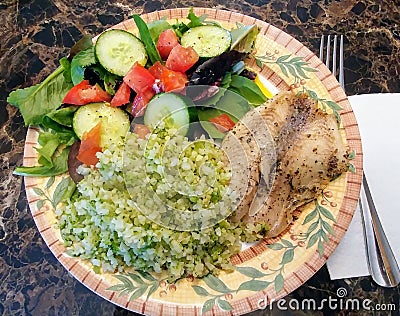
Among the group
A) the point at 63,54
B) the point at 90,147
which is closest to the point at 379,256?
the point at 90,147

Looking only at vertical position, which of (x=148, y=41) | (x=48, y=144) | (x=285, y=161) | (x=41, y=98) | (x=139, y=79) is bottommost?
(x=48, y=144)

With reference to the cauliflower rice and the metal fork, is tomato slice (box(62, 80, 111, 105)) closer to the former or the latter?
the cauliflower rice

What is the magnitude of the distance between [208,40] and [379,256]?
114 cm

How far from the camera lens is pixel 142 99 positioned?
2.06 m

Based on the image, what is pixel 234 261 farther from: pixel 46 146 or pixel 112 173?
pixel 46 146

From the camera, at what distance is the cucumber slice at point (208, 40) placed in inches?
86.4

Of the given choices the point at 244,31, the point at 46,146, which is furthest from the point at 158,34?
the point at 46,146

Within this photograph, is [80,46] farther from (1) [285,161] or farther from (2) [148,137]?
(1) [285,161]

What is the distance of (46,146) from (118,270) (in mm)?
613

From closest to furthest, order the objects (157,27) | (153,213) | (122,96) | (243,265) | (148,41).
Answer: (153,213) → (243,265) → (122,96) → (148,41) → (157,27)

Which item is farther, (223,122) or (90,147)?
(223,122)

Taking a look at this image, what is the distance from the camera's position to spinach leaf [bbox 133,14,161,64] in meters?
2.19

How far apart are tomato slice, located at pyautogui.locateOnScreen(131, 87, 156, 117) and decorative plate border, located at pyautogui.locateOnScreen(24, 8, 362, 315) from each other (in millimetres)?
417

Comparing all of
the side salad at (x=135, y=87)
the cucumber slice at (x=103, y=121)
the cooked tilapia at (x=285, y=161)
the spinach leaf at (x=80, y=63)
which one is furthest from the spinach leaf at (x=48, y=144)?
the cooked tilapia at (x=285, y=161)
